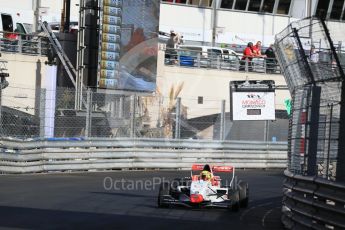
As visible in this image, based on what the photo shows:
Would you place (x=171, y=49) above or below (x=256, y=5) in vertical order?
below

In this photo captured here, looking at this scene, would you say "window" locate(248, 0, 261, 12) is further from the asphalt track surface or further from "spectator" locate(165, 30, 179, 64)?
the asphalt track surface

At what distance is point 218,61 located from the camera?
32.0 m

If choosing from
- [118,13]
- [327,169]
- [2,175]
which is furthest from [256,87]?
[327,169]

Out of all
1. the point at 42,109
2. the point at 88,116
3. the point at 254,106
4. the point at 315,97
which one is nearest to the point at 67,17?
the point at 88,116

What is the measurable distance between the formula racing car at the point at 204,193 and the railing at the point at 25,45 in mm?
14362

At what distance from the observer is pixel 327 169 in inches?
416

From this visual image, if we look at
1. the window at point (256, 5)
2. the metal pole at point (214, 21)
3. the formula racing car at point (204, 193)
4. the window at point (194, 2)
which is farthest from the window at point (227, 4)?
the formula racing car at point (204, 193)

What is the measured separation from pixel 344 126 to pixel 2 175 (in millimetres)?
12545

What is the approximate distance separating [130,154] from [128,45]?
4.61 meters

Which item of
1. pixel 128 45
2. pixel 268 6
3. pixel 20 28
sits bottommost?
pixel 128 45

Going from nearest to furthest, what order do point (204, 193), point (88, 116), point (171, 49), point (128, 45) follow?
point (204, 193)
point (88, 116)
point (128, 45)
point (171, 49)

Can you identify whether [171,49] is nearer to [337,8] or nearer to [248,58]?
[248,58]

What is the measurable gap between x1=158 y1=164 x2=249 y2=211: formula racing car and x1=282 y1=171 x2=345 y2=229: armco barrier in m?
1.95

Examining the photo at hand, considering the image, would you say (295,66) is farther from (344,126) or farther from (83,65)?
(83,65)
